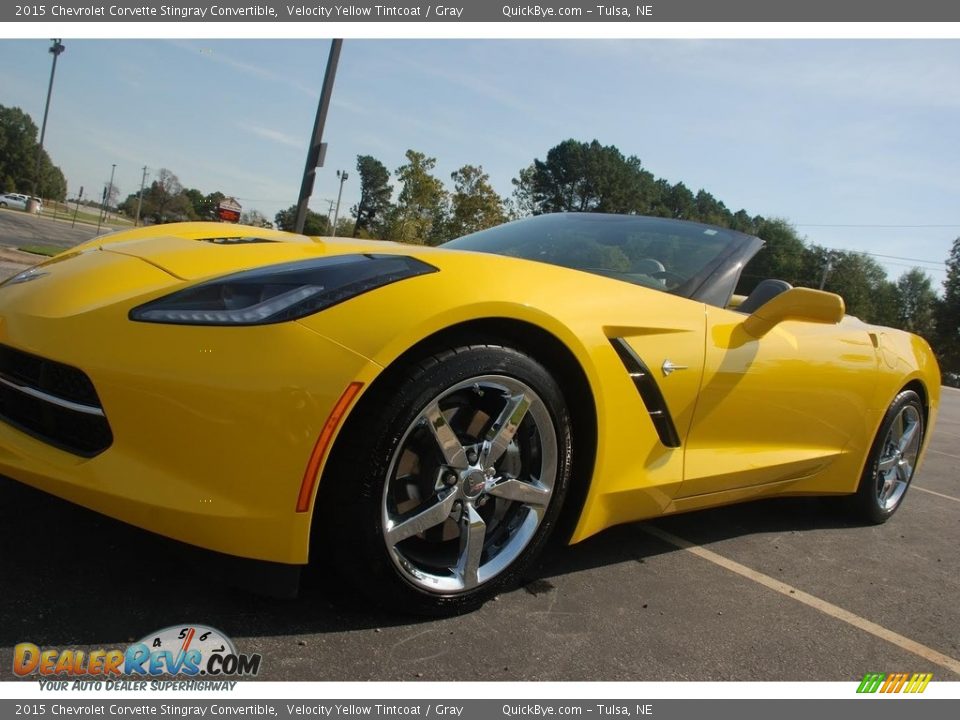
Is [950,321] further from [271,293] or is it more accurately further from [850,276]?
[271,293]

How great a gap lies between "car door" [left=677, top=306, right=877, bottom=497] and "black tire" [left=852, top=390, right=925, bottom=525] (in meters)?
0.37

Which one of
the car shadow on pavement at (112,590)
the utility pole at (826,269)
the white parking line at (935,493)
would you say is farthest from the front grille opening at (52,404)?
the utility pole at (826,269)

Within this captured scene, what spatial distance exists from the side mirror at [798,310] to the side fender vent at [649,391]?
1.92 feet

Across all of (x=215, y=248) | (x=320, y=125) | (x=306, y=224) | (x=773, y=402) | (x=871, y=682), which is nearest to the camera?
(x=871, y=682)

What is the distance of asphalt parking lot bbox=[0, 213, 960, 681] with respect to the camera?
1704 millimetres

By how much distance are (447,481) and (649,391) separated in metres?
0.77

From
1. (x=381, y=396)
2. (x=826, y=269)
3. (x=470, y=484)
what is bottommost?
(x=470, y=484)

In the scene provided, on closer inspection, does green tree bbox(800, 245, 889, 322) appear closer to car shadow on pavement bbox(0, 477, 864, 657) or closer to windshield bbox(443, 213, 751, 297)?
windshield bbox(443, 213, 751, 297)

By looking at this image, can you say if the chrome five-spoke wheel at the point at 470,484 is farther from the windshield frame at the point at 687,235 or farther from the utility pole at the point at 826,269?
the utility pole at the point at 826,269

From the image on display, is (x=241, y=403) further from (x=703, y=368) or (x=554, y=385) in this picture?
(x=703, y=368)

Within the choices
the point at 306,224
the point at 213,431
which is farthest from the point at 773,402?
the point at 306,224

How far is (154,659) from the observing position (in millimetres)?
1591

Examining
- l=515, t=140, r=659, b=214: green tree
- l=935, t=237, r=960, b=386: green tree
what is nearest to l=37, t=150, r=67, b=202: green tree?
l=515, t=140, r=659, b=214: green tree
